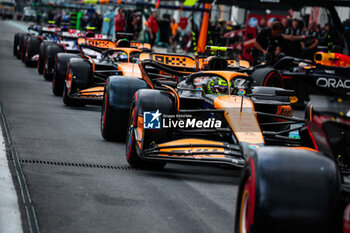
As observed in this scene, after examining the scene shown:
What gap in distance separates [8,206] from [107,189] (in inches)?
39.8

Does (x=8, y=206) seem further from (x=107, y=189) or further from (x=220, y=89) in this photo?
(x=220, y=89)

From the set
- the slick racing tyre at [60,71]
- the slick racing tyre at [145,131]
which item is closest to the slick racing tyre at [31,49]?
the slick racing tyre at [60,71]

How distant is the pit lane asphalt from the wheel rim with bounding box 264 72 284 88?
4.84 meters

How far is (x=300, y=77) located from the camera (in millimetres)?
14164

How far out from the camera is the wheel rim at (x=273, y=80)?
13.3 meters

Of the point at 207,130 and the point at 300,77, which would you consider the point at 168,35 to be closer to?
the point at 300,77

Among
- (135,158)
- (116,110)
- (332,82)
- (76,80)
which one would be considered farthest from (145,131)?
(332,82)

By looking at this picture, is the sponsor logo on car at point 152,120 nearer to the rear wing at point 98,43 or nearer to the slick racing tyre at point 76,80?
the slick racing tyre at point 76,80

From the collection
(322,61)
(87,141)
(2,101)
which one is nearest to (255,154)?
(87,141)

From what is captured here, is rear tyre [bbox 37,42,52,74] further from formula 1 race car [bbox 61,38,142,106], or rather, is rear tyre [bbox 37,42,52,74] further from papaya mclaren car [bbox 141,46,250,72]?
papaya mclaren car [bbox 141,46,250,72]

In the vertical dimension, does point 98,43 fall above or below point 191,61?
below

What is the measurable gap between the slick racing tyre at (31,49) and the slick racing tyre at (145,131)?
535 inches

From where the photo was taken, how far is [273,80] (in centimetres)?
1346

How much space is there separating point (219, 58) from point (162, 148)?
8.55 feet
